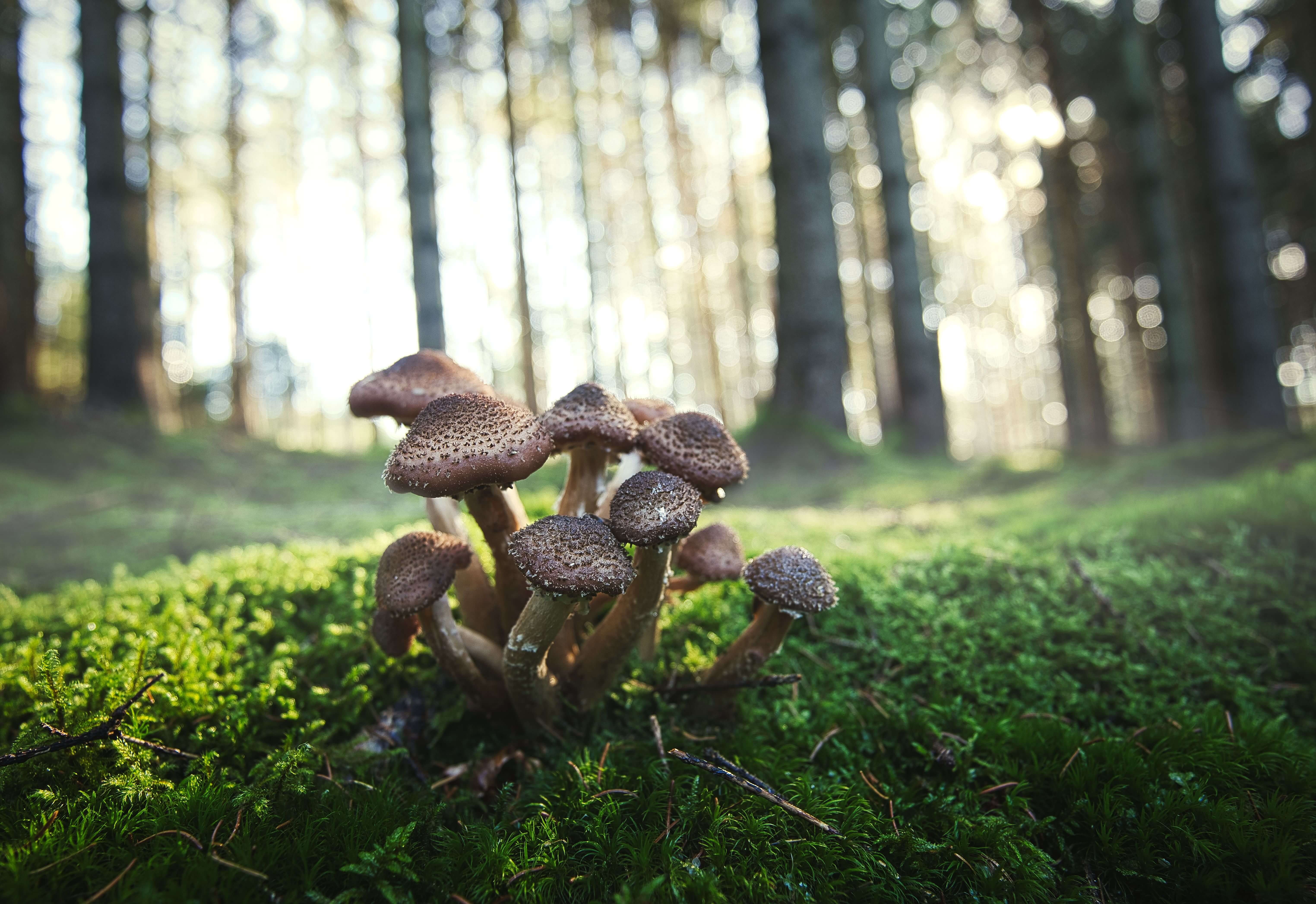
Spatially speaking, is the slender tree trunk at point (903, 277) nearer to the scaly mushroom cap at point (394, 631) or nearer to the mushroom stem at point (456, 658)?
the mushroom stem at point (456, 658)

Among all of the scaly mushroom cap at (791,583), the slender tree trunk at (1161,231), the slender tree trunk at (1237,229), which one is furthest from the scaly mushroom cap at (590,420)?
the slender tree trunk at (1161,231)

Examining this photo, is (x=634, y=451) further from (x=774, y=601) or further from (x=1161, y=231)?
(x=1161, y=231)

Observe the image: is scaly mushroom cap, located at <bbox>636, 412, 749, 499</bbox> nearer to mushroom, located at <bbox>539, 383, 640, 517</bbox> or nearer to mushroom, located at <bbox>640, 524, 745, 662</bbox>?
mushroom, located at <bbox>539, 383, 640, 517</bbox>

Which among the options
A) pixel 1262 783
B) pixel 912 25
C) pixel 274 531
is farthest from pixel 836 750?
pixel 912 25

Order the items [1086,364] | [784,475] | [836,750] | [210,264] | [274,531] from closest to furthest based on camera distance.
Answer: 1. [836,750]
2. [274,531]
3. [784,475]
4. [1086,364]
5. [210,264]

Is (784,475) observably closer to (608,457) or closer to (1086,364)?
(608,457)

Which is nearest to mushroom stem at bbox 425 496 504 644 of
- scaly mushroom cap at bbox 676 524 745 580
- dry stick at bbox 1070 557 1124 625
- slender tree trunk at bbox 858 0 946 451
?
scaly mushroom cap at bbox 676 524 745 580
